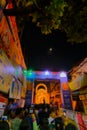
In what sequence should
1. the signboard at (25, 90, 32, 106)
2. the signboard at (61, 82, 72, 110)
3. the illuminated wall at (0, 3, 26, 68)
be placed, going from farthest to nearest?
the signboard at (25, 90, 32, 106), the signboard at (61, 82, 72, 110), the illuminated wall at (0, 3, 26, 68)

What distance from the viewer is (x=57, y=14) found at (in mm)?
3328

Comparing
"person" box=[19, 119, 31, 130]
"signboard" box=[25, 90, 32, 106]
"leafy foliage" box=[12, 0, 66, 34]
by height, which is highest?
"leafy foliage" box=[12, 0, 66, 34]

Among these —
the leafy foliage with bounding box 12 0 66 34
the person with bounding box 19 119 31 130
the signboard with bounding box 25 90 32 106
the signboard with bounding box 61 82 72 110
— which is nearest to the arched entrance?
the signboard with bounding box 25 90 32 106

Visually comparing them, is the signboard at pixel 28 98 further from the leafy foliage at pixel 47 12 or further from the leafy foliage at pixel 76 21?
the leafy foliage at pixel 47 12

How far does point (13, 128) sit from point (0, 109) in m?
0.94

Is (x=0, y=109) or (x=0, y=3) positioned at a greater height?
(x=0, y=3)

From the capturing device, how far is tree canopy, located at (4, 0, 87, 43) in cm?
336

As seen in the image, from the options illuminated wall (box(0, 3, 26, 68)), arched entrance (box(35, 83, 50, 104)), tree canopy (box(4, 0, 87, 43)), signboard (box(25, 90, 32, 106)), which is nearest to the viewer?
tree canopy (box(4, 0, 87, 43))

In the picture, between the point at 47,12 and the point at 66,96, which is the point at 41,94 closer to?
the point at 66,96

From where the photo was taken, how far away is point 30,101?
47.0 feet

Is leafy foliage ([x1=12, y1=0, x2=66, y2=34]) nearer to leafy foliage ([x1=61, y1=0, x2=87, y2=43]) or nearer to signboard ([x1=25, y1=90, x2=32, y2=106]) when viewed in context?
leafy foliage ([x1=61, y1=0, x2=87, y2=43])

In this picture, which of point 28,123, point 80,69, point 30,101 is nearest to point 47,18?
point 28,123

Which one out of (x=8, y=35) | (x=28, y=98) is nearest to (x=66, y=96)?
(x=28, y=98)

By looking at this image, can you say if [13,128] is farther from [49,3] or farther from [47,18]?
[49,3]
